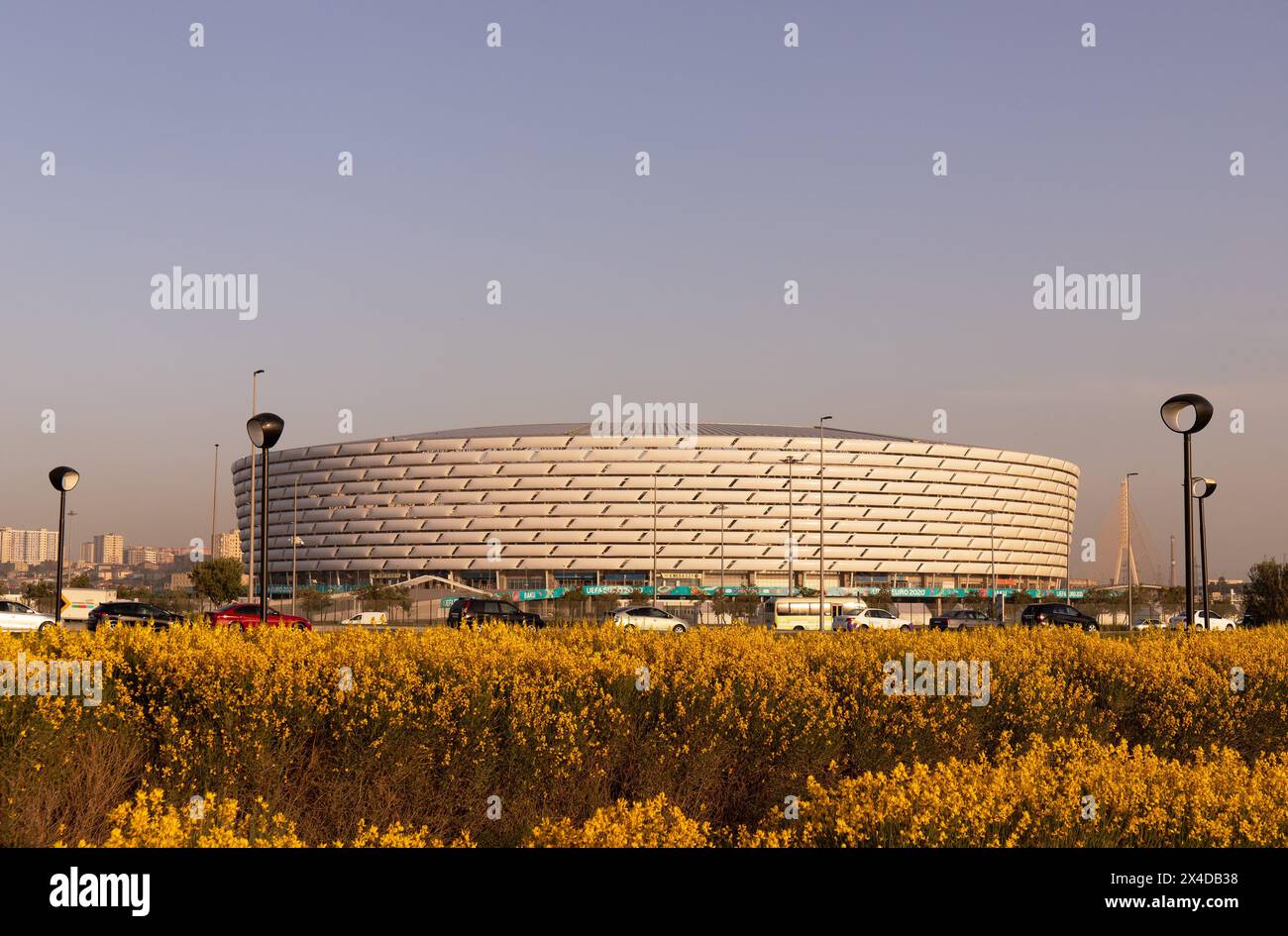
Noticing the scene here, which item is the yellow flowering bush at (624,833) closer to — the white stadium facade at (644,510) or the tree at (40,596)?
the tree at (40,596)

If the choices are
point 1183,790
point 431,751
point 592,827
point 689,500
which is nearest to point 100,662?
point 431,751

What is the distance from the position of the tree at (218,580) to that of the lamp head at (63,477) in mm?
43401

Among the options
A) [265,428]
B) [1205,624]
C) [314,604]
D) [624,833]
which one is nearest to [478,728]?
[624,833]

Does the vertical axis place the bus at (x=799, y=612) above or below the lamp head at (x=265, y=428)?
below

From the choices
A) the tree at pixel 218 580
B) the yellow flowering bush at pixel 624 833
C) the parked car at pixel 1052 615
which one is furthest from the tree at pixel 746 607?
the yellow flowering bush at pixel 624 833

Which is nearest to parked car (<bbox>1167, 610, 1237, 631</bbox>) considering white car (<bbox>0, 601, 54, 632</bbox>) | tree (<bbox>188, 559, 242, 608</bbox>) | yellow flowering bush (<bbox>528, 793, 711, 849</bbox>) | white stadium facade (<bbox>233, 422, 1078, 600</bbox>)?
yellow flowering bush (<bbox>528, 793, 711, 849</bbox>)

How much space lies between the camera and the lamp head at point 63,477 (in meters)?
21.4

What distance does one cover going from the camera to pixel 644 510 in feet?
404

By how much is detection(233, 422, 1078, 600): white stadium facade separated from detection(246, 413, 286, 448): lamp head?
3986 inches

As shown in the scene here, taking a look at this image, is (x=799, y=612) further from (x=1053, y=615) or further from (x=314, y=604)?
(x=314, y=604)

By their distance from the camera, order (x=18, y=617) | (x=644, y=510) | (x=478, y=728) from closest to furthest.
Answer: (x=478, y=728) < (x=18, y=617) < (x=644, y=510)

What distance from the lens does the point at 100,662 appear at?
8625 millimetres

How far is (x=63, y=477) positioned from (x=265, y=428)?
848 centimetres
